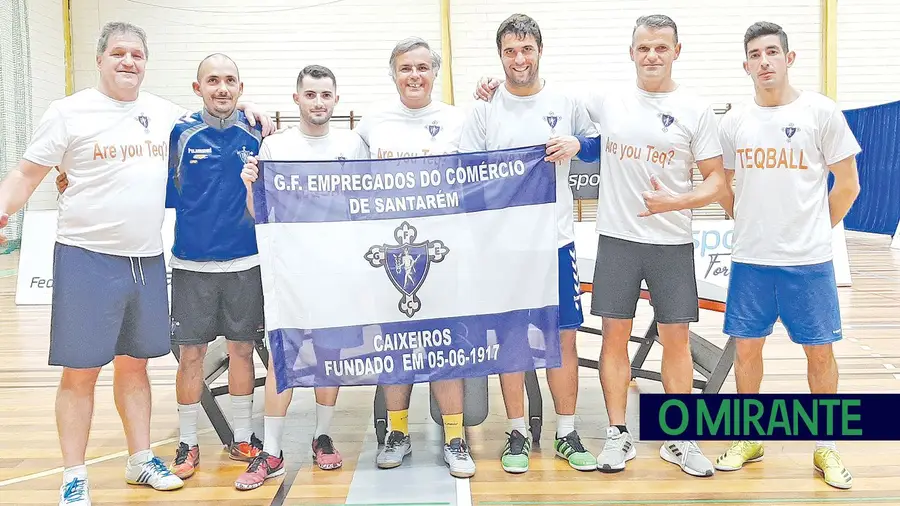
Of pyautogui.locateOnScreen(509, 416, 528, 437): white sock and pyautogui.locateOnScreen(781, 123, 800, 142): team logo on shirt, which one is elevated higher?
pyautogui.locateOnScreen(781, 123, 800, 142): team logo on shirt

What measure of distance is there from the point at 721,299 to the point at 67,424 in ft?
11.8

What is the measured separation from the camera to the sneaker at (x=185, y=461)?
127 inches

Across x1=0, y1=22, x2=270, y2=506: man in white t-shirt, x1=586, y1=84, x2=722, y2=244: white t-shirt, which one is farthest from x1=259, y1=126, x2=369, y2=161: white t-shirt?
x1=586, y1=84, x2=722, y2=244: white t-shirt

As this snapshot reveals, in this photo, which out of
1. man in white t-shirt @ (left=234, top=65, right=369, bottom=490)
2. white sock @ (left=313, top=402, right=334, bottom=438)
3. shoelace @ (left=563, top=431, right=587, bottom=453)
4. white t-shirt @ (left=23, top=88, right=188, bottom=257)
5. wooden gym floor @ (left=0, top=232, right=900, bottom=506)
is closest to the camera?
white t-shirt @ (left=23, top=88, right=188, bottom=257)

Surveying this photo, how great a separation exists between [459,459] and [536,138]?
1.46 meters

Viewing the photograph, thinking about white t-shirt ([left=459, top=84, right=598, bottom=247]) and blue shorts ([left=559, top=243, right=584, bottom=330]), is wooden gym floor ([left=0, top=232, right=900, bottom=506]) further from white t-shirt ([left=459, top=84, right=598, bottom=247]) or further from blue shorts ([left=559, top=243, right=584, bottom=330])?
white t-shirt ([left=459, top=84, right=598, bottom=247])

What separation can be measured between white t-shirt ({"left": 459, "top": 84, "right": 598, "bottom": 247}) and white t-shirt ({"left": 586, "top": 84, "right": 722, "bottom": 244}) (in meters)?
0.16

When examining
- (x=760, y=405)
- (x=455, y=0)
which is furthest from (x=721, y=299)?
(x=455, y=0)

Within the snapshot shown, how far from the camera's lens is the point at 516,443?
3273 millimetres

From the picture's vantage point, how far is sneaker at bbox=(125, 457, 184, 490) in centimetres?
309

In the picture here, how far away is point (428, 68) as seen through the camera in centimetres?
327

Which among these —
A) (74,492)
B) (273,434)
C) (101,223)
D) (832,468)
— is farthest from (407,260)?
(832,468)

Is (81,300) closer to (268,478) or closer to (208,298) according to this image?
(208,298)

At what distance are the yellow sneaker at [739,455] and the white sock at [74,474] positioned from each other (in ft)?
8.84
